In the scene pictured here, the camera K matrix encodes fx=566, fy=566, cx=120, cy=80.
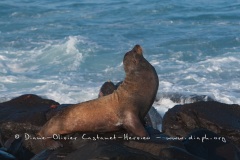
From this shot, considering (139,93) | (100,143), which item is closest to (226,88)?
(139,93)

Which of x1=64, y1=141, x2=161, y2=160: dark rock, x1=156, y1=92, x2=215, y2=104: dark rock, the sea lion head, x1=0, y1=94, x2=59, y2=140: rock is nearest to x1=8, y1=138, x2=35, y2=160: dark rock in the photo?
x1=0, y1=94, x2=59, y2=140: rock

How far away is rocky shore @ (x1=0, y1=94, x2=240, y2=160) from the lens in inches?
200

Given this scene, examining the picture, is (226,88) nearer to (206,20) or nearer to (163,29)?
(163,29)

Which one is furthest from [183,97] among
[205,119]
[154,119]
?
[205,119]

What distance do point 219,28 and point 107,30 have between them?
4.67m

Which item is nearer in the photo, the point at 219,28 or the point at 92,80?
the point at 92,80

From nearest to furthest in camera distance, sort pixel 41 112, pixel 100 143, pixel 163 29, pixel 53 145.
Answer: pixel 100 143
pixel 53 145
pixel 41 112
pixel 163 29

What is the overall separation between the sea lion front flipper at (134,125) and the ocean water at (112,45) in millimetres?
6509

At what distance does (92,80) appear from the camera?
16156mm

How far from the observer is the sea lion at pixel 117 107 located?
6340 mm

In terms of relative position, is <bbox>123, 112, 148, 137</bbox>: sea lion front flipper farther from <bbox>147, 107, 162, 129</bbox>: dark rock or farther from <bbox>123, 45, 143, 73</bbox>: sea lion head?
<bbox>147, 107, 162, 129</bbox>: dark rock

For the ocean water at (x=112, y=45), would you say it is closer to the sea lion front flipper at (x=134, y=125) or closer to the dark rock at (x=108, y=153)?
the sea lion front flipper at (x=134, y=125)

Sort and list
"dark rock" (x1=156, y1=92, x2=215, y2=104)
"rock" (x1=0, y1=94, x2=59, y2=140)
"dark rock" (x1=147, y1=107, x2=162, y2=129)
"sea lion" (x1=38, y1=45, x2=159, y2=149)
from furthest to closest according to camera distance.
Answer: "dark rock" (x1=156, y1=92, x2=215, y2=104) → "dark rock" (x1=147, y1=107, x2=162, y2=129) → "rock" (x1=0, y1=94, x2=59, y2=140) → "sea lion" (x1=38, y1=45, x2=159, y2=149)

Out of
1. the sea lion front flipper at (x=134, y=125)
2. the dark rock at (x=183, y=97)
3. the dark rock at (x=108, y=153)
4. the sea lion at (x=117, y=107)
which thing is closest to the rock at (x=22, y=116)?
the sea lion at (x=117, y=107)
